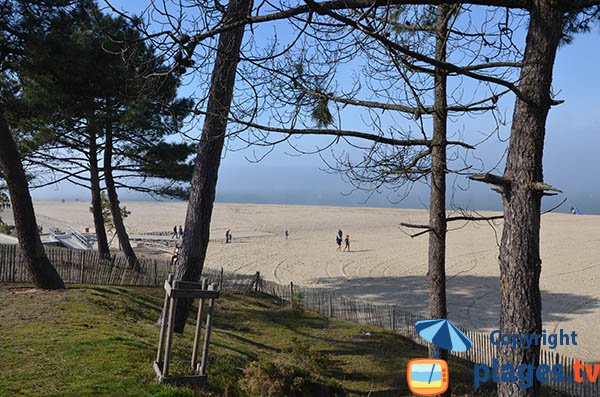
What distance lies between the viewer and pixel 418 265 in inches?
1147

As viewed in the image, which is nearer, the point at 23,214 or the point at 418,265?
the point at 23,214

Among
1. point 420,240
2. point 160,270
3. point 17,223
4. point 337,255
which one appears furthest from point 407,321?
point 420,240

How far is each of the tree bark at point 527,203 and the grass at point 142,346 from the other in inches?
124

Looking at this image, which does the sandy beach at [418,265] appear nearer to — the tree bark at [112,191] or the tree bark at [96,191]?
the tree bark at [112,191]

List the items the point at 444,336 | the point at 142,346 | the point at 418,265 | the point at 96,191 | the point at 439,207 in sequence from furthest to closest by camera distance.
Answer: the point at 418,265 < the point at 96,191 < the point at 439,207 < the point at 142,346 < the point at 444,336

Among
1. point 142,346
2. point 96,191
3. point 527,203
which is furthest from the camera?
point 96,191

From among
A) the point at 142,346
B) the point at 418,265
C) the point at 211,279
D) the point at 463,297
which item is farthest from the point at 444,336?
the point at 418,265

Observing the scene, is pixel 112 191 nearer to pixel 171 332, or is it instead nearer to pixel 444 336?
pixel 171 332


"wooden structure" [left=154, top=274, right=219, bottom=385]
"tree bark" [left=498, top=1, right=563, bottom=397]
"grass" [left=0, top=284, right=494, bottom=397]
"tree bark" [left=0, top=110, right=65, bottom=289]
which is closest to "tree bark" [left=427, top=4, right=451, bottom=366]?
"grass" [left=0, top=284, right=494, bottom=397]

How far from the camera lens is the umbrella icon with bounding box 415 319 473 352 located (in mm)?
4570

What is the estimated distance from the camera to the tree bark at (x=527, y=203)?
4.08 m

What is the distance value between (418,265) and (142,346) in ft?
77.9

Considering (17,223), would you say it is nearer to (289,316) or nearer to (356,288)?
(289,316)

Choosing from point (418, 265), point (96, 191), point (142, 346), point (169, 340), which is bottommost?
point (418, 265)
